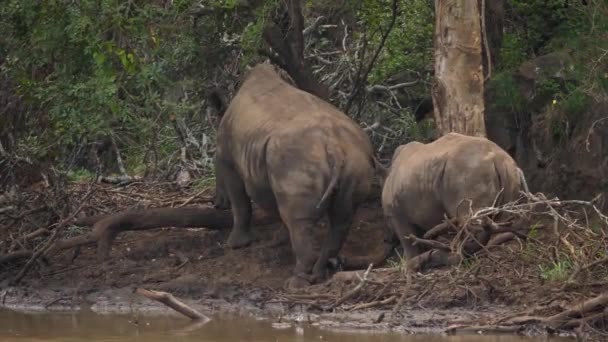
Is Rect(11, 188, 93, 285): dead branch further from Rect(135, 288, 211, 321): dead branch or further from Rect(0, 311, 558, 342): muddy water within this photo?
Rect(135, 288, 211, 321): dead branch

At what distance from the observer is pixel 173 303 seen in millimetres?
10516

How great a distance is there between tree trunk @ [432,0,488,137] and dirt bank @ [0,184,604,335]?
3.94 feet

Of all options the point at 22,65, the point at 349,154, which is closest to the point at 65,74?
the point at 22,65

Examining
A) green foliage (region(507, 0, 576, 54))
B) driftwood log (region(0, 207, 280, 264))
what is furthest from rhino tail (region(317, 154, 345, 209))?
green foliage (region(507, 0, 576, 54))

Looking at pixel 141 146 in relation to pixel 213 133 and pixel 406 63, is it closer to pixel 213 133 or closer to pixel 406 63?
pixel 213 133

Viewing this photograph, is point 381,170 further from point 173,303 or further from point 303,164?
point 173,303

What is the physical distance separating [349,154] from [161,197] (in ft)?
12.6

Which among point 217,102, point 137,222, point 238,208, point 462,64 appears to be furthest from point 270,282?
point 217,102

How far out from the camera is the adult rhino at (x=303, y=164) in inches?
471

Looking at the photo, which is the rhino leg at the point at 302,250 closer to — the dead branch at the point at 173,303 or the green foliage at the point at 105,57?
the dead branch at the point at 173,303

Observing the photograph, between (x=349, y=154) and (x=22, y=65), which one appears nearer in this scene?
(x=349, y=154)

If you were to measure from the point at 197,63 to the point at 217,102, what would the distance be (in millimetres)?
782

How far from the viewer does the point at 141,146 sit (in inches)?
640

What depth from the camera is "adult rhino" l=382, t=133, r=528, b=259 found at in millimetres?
10836
